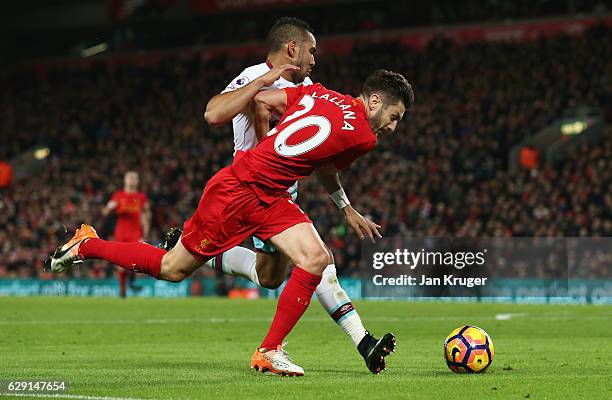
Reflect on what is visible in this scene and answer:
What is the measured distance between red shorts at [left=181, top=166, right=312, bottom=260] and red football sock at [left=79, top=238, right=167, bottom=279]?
14.0 inches

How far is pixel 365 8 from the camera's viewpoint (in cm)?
3716

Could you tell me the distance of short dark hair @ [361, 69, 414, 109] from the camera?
7590 millimetres

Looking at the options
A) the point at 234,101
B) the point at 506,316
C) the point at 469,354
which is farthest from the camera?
the point at 506,316

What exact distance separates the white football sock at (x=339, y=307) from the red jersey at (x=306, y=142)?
936mm

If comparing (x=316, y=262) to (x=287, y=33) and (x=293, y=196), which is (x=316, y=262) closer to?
(x=293, y=196)

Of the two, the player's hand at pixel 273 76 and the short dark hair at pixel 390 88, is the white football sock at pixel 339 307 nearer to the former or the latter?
the short dark hair at pixel 390 88

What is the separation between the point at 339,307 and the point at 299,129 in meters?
1.38

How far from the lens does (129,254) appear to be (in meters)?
8.06

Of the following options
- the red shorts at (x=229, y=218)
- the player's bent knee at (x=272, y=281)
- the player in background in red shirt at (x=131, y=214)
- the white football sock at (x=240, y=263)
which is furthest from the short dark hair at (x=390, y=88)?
the player in background in red shirt at (x=131, y=214)

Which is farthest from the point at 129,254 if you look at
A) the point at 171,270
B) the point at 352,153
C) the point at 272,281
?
the point at 352,153

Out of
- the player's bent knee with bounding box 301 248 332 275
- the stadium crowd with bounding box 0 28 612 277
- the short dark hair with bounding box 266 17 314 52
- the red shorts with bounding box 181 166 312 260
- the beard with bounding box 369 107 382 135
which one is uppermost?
the stadium crowd with bounding box 0 28 612 277

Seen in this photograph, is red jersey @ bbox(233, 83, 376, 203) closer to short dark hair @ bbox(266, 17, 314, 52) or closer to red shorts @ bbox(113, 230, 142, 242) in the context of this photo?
short dark hair @ bbox(266, 17, 314, 52)

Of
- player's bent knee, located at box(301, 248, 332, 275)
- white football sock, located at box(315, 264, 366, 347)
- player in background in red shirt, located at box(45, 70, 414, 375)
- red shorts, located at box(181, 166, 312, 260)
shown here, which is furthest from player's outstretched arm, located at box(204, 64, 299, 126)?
white football sock, located at box(315, 264, 366, 347)

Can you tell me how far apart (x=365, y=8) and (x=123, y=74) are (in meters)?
8.60
